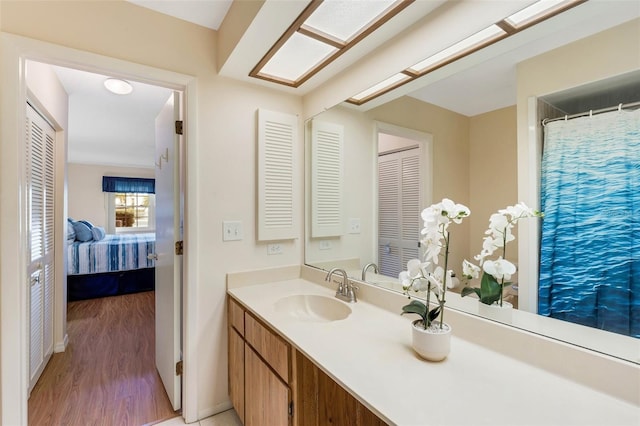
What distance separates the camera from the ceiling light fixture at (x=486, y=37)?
94cm

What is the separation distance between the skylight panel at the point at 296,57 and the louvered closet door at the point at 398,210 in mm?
662

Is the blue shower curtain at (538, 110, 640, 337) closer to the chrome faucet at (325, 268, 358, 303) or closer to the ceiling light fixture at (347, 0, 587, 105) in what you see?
the ceiling light fixture at (347, 0, 587, 105)

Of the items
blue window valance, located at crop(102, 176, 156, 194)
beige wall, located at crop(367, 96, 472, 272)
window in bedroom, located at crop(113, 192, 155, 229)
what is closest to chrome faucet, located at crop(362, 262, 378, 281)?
beige wall, located at crop(367, 96, 472, 272)

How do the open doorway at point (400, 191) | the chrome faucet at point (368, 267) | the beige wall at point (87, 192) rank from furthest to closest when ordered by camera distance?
1. the beige wall at point (87, 192)
2. the chrome faucet at point (368, 267)
3. the open doorway at point (400, 191)

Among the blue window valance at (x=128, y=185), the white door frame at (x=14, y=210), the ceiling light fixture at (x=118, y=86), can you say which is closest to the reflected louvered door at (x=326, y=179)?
the white door frame at (x=14, y=210)

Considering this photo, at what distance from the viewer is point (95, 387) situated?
205 cm

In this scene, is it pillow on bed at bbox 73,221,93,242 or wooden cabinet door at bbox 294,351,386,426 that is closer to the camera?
wooden cabinet door at bbox 294,351,386,426

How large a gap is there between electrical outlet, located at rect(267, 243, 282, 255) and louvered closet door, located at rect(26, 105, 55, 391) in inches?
56.7

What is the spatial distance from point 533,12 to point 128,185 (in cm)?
754

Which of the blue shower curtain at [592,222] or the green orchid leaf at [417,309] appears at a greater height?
the blue shower curtain at [592,222]

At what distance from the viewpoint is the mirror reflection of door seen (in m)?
1.39

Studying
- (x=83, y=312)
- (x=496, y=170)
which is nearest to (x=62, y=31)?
(x=496, y=170)

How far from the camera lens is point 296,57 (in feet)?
5.29

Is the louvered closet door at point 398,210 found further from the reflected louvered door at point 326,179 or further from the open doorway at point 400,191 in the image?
the reflected louvered door at point 326,179
